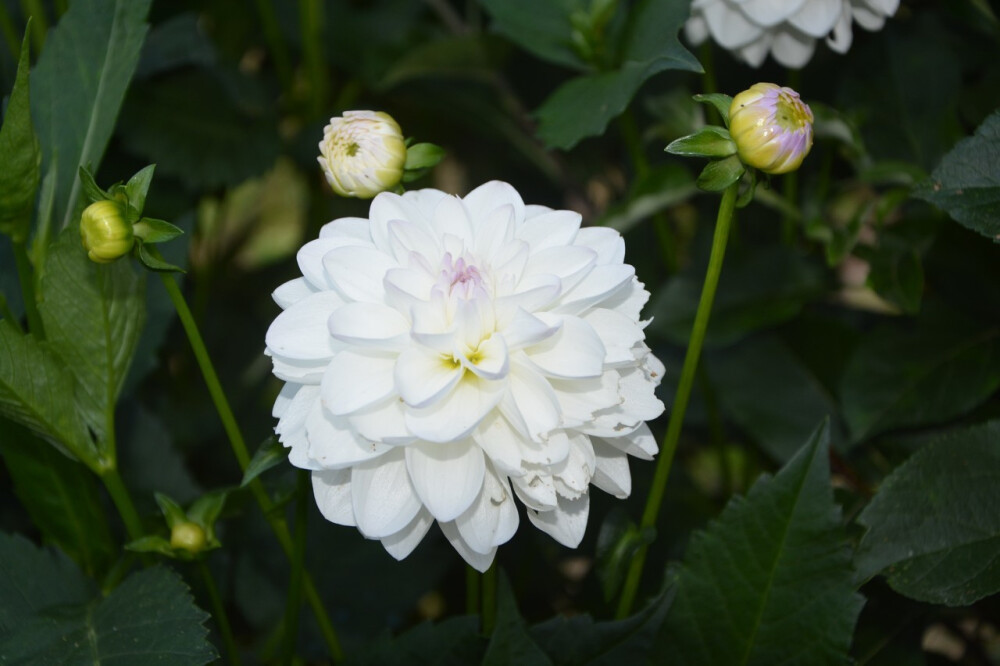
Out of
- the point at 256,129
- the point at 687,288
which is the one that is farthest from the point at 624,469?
the point at 256,129

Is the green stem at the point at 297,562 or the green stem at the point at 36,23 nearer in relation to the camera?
the green stem at the point at 297,562

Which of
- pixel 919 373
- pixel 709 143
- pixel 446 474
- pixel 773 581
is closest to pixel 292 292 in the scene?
pixel 446 474

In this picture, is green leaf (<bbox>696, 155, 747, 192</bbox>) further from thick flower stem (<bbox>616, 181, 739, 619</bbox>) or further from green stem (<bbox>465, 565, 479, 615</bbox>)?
green stem (<bbox>465, 565, 479, 615</bbox>)

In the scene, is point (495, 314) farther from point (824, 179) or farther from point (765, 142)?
point (824, 179)

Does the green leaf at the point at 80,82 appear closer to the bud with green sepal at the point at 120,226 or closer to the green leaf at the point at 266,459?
the bud with green sepal at the point at 120,226

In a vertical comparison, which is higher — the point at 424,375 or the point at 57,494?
the point at 424,375

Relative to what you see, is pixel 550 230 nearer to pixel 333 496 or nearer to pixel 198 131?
pixel 333 496

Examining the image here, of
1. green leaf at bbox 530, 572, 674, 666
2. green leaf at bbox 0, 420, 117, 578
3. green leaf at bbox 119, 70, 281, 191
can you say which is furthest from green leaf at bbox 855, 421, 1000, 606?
green leaf at bbox 119, 70, 281, 191

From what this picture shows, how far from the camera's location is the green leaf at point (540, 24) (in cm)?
92

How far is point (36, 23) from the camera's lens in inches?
40.6

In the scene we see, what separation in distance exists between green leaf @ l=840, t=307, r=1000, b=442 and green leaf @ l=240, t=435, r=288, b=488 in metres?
0.52

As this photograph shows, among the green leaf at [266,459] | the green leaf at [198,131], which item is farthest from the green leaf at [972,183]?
the green leaf at [198,131]

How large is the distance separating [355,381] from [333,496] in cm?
9

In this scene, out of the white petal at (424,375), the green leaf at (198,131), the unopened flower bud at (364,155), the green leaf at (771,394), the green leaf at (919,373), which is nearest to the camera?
→ the white petal at (424,375)
